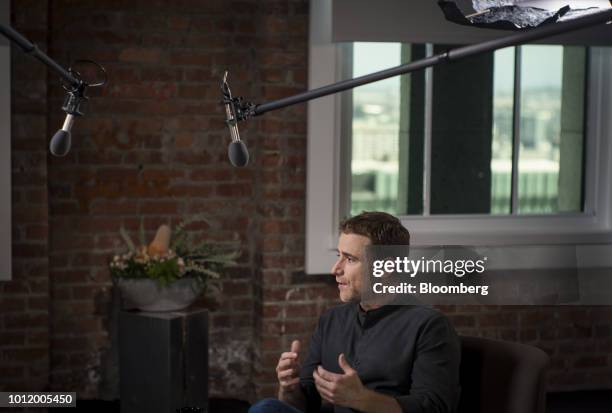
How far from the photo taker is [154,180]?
15.0 feet

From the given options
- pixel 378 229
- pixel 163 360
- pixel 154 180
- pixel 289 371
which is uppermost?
pixel 154 180

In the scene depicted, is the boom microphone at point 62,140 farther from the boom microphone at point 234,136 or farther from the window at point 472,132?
the window at point 472,132

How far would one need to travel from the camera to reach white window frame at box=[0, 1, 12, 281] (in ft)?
13.7

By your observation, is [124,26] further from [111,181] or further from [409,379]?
[409,379]

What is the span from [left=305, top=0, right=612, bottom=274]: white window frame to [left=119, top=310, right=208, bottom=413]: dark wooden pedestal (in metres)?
0.66

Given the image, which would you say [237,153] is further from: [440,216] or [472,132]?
[472,132]

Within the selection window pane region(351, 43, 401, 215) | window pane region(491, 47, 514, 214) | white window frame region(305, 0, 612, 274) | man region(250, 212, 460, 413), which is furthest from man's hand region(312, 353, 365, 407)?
window pane region(491, 47, 514, 214)

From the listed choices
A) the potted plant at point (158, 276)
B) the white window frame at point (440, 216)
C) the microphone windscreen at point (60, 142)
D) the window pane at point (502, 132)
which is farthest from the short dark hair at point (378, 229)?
the window pane at point (502, 132)

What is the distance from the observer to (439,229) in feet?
15.3

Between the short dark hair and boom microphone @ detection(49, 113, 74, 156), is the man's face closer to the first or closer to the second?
the short dark hair

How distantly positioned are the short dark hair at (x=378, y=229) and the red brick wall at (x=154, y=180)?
70.2 inches

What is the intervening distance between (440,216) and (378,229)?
2.04m

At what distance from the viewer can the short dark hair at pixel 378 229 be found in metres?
2.68

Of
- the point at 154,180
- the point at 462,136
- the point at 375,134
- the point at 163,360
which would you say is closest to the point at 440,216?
the point at 462,136
